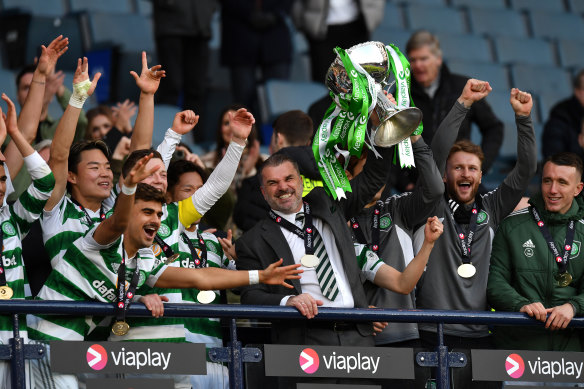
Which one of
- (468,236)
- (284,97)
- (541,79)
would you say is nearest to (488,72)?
(541,79)

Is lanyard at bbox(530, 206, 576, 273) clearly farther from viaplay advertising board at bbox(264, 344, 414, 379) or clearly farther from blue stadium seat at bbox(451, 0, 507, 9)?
blue stadium seat at bbox(451, 0, 507, 9)

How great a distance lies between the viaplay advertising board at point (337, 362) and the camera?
4.54 m

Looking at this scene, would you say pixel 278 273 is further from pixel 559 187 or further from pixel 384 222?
pixel 559 187

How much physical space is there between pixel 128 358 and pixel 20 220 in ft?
2.57

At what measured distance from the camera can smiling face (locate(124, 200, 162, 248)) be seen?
4.43m

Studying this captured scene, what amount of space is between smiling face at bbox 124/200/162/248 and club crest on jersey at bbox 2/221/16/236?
1.68 feet

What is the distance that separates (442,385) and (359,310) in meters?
0.48

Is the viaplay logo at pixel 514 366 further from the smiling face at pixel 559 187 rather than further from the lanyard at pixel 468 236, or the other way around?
the smiling face at pixel 559 187

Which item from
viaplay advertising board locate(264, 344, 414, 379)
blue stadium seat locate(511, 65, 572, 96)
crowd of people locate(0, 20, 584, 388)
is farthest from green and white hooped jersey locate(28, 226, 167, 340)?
blue stadium seat locate(511, 65, 572, 96)

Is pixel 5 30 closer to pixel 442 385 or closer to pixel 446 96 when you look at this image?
pixel 446 96

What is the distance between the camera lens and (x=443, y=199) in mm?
5359

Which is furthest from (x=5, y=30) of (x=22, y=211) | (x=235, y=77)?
(x=22, y=211)

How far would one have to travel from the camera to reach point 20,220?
4.69 meters

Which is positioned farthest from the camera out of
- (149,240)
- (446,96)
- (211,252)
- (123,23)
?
(123,23)
